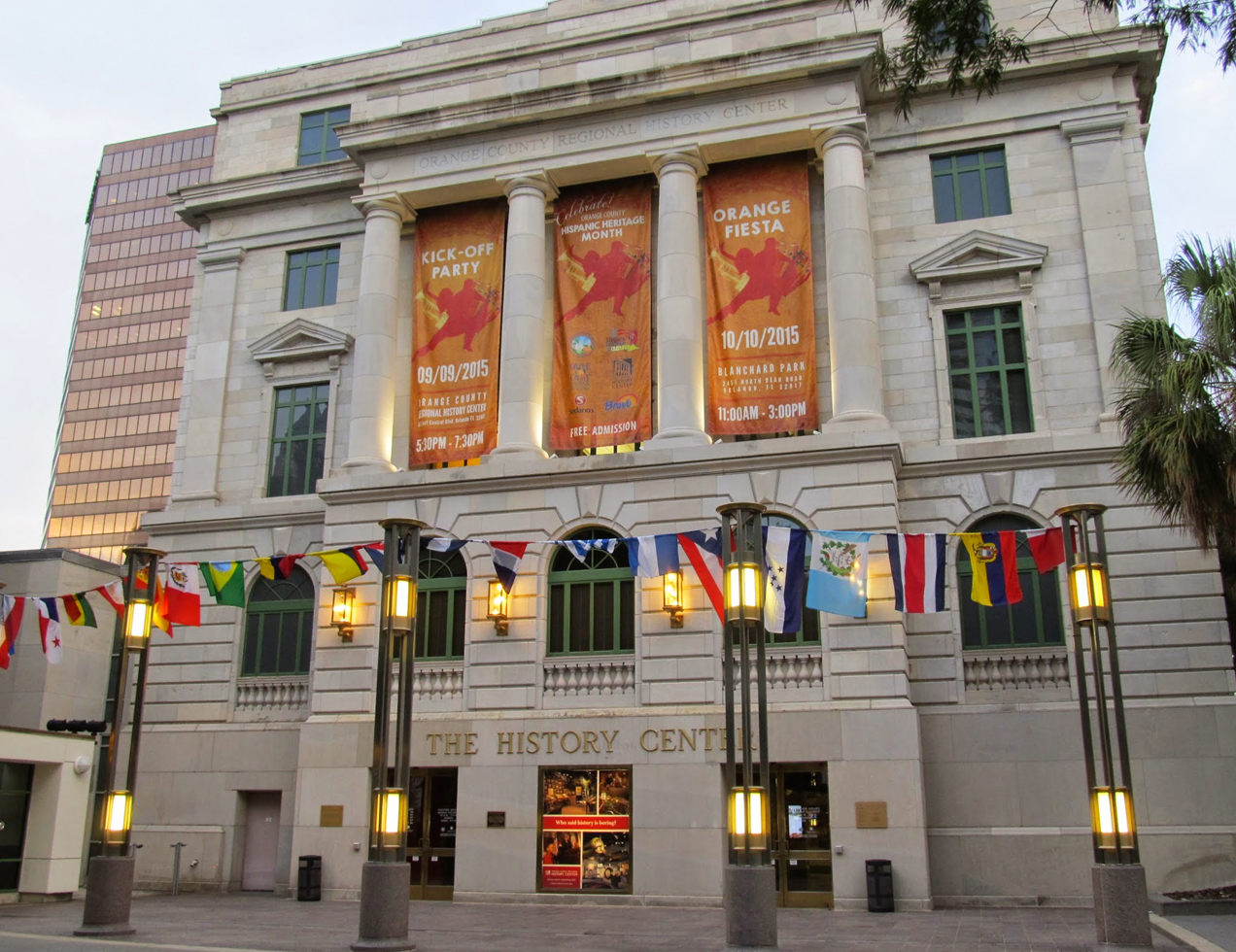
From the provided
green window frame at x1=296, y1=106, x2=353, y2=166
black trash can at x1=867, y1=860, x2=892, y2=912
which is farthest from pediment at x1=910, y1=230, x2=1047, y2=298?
green window frame at x1=296, y1=106, x2=353, y2=166

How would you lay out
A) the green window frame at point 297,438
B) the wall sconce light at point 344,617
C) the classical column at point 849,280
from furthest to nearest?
the green window frame at point 297,438, the wall sconce light at point 344,617, the classical column at point 849,280

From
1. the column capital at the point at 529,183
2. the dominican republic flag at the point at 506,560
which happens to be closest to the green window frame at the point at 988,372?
the column capital at the point at 529,183

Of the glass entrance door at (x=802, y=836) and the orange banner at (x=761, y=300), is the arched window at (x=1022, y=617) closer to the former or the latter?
the glass entrance door at (x=802, y=836)

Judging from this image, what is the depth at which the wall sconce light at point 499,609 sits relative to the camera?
25875 mm

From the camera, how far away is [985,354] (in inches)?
1057

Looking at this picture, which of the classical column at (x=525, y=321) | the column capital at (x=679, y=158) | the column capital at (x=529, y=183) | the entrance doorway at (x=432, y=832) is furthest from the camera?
the column capital at (x=529, y=183)

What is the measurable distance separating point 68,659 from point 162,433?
279 ft

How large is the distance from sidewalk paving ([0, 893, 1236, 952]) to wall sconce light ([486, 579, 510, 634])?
19.0ft

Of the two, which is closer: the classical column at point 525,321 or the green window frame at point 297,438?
the classical column at point 525,321

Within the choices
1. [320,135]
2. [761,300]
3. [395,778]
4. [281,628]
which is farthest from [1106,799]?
[320,135]

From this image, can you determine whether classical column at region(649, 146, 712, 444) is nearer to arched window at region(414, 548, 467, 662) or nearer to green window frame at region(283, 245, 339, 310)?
arched window at region(414, 548, 467, 662)

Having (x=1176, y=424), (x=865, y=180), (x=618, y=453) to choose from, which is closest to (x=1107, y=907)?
(x=1176, y=424)

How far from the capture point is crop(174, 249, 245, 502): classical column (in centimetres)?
3133

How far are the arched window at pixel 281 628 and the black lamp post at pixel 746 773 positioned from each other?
15.4 meters
